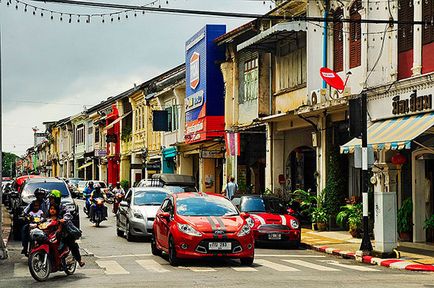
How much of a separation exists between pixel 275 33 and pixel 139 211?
9.47 meters

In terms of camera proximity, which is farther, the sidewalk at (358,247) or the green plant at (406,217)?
the green plant at (406,217)

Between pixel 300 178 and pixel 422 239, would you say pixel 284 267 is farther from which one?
pixel 300 178

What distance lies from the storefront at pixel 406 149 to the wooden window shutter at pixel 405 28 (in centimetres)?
121

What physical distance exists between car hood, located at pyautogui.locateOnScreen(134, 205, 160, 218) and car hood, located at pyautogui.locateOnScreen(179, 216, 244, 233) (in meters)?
6.43

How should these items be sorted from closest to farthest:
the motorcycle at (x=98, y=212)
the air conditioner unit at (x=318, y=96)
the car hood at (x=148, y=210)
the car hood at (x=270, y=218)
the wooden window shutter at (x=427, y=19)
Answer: the wooden window shutter at (x=427, y=19) < the car hood at (x=270, y=218) < the car hood at (x=148, y=210) < the air conditioner unit at (x=318, y=96) < the motorcycle at (x=98, y=212)

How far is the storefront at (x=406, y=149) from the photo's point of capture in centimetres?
2062

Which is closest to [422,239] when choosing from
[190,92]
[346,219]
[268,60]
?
[346,219]

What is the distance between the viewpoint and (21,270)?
1589 centimetres

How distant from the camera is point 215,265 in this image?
16.4 metres

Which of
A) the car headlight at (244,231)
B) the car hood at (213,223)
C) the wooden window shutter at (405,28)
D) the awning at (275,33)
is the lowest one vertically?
the car headlight at (244,231)

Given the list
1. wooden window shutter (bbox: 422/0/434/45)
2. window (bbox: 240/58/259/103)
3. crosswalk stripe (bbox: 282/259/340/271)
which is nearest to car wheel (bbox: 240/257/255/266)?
crosswalk stripe (bbox: 282/259/340/271)

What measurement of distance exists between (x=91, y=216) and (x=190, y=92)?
44.4 feet

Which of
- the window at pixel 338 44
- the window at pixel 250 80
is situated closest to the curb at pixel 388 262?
the window at pixel 338 44

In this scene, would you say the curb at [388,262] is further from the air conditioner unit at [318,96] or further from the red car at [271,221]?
the air conditioner unit at [318,96]
